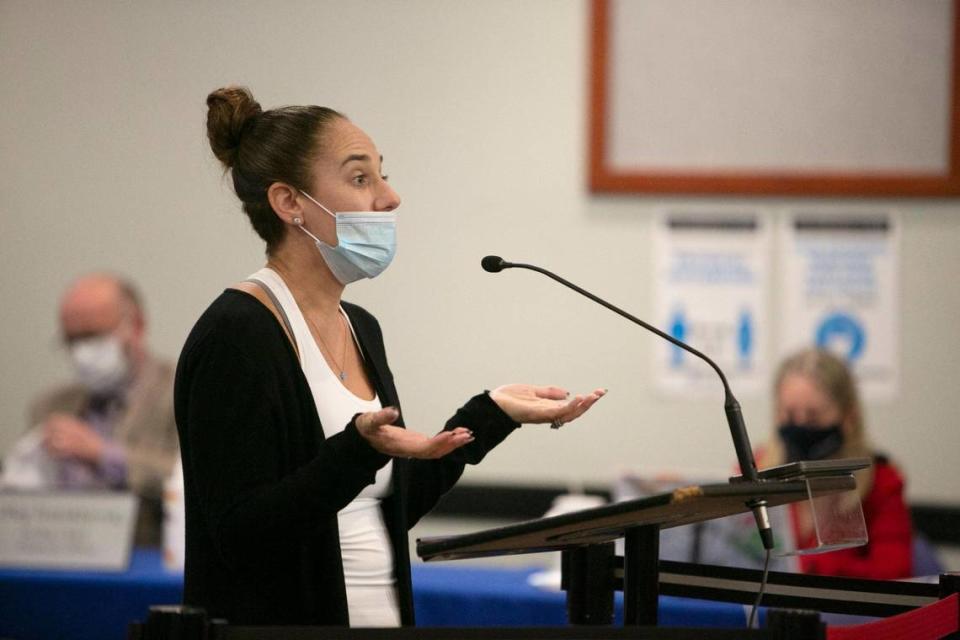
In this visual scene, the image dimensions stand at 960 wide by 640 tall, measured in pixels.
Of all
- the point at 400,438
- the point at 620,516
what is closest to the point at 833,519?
the point at 620,516

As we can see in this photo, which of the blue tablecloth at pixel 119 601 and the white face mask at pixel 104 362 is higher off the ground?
the white face mask at pixel 104 362

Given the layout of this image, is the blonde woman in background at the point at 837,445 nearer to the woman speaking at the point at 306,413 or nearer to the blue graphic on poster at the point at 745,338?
the blue graphic on poster at the point at 745,338

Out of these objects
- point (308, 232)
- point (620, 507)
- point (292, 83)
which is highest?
point (292, 83)

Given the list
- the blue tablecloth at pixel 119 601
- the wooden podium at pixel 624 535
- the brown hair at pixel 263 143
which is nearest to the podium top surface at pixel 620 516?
the wooden podium at pixel 624 535

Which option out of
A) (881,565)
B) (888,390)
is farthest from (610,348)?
(881,565)

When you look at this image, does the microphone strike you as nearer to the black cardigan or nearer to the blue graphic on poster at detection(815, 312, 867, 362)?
the black cardigan

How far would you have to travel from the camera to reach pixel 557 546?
4.43 ft

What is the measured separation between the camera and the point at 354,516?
4.96 feet

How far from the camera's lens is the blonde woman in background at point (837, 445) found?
312 cm

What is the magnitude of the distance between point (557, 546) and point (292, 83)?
3.05 m

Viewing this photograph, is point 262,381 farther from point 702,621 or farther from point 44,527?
point 44,527

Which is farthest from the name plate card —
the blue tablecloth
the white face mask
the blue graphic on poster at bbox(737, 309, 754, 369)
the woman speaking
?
the blue graphic on poster at bbox(737, 309, 754, 369)

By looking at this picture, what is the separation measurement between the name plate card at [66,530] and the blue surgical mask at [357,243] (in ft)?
5.31

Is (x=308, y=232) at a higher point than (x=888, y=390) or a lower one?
higher
